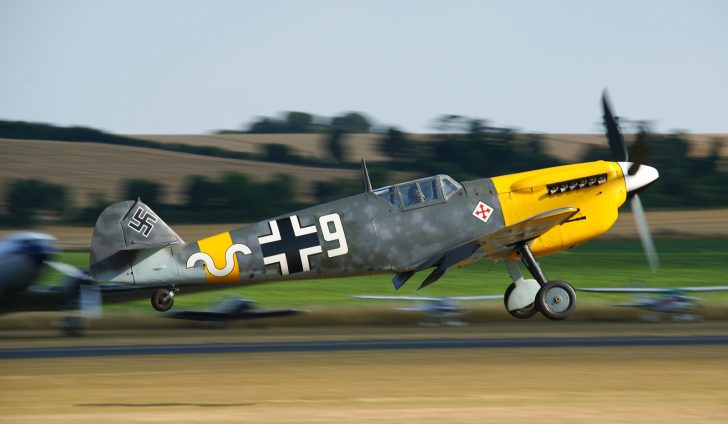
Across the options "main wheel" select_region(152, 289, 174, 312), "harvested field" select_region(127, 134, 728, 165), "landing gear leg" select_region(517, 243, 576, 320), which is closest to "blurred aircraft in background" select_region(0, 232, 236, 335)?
"main wheel" select_region(152, 289, 174, 312)

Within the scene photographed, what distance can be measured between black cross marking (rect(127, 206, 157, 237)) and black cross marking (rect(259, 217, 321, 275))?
1.67 m

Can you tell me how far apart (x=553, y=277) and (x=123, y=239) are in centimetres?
1623

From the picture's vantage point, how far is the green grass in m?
23.6

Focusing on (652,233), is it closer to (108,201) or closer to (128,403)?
(108,201)

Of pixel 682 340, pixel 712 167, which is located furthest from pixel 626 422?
pixel 712 167

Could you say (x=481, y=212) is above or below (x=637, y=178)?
below

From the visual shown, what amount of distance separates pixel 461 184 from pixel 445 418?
7.44 meters

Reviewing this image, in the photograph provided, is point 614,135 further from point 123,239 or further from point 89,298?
point 89,298

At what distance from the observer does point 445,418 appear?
9.29 meters

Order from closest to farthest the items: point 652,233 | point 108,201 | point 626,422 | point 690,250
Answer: point 626,422, point 690,250, point 652,233, point 108,201

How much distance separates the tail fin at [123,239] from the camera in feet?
50.1

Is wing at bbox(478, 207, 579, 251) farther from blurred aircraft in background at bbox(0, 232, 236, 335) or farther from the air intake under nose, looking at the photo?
blurred aircraft in background at bbox(0, 232, 236, 335)

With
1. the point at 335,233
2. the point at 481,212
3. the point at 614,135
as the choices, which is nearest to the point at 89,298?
the point at 335,233

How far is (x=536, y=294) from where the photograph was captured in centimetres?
1627
